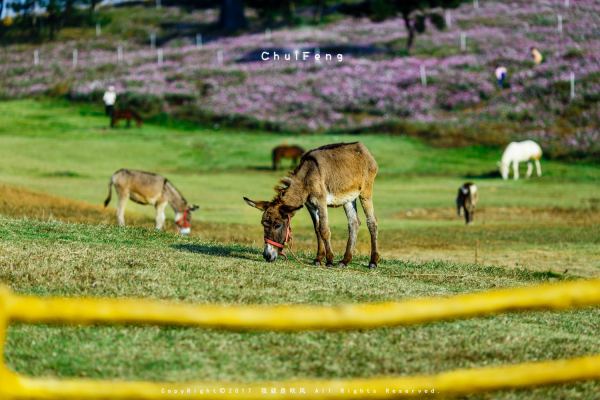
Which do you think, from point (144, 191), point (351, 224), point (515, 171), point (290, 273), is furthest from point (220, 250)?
point (515, 171)

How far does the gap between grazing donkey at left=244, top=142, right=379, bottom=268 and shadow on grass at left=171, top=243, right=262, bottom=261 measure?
0.95 metres

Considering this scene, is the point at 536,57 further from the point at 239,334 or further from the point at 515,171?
the point at 239,334

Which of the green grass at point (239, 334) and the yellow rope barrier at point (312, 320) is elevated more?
the yellow rope barrier at point (312, 320)

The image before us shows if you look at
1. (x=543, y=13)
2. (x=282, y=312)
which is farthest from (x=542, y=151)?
(x=282, y=312)

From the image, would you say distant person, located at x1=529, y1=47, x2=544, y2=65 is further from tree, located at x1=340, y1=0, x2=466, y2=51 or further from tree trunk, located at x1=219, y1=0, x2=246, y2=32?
tree trunk, located at x1=219, y1=0, x2=246, y2=32

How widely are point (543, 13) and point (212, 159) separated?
49.9m

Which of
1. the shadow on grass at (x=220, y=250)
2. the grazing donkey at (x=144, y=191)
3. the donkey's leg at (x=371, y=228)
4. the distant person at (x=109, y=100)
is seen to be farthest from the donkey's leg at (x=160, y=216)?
the distant person at (x=109, y=100)

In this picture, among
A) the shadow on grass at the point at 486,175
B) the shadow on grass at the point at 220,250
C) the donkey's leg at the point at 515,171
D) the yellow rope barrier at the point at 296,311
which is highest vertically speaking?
the yellow rope barrier at the point at 296,311

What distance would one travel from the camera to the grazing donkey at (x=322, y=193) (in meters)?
18.5

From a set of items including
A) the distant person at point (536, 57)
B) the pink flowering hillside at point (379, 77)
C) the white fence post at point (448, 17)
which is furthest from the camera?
the white fence post at point (448, 17)

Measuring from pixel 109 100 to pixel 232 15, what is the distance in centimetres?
3944

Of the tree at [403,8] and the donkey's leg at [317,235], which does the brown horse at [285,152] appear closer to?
the tree at [403,8]

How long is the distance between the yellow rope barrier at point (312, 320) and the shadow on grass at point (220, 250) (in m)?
12.0

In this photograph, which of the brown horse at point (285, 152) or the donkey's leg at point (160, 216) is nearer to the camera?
the donkey's leg at point (160, 216)
